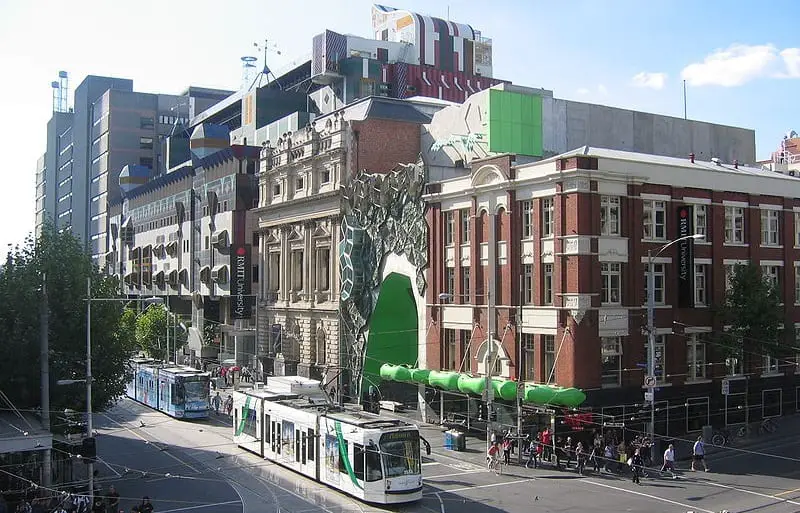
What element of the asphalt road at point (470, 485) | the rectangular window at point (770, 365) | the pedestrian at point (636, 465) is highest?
the rectangular window at point (770, 365)

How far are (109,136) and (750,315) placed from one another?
131482 mm

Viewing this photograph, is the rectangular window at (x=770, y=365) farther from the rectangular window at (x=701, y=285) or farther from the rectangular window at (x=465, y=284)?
the rectangular window at (x=465, y=284)

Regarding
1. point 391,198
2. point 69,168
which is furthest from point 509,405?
point 69,168

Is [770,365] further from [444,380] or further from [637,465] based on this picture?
[444,380]

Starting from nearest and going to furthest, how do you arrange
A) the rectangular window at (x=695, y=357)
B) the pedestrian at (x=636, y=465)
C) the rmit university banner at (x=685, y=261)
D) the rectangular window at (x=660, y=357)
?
the pedestrian at (x=636, y=465), the rectangular window at (x=660, y=357), the rmit university banner at (x=685, y=261), the rectangular window at (x=695, y=357)

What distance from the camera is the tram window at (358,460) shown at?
3180 centimetres

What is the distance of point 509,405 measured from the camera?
45.8m

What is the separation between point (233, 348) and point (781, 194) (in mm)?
57797

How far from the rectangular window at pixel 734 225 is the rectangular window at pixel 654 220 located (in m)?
5.45

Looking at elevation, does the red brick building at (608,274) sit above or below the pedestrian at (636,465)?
above

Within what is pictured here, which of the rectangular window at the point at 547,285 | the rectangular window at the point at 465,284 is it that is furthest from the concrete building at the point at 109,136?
the rectangular window at the point at 547,285

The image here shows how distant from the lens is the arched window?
226ft

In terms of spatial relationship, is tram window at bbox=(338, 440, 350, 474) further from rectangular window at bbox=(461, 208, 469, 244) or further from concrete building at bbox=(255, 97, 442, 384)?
concrete building at bbox=(255, 97, 442, 384)

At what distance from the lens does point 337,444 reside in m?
33.8
